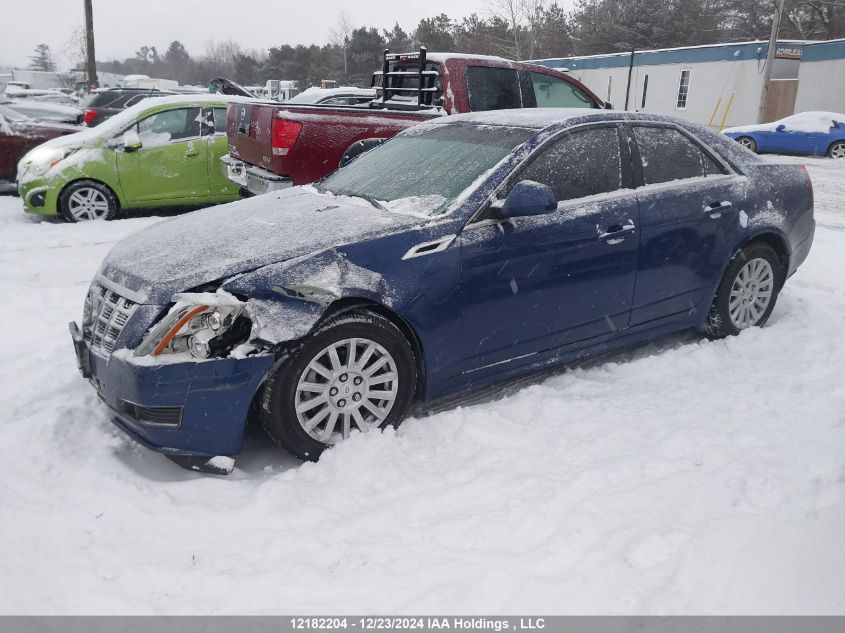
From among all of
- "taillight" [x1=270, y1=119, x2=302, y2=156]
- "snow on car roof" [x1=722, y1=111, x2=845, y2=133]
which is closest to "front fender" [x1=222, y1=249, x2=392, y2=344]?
"taillight" [x1=270, y1=119, x2=302, y2=156]

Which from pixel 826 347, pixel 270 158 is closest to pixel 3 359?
pixel 270 158

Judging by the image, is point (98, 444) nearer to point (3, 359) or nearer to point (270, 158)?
point (3, 359)

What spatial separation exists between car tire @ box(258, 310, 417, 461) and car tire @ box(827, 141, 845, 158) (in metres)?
19.1

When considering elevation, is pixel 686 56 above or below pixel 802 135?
above

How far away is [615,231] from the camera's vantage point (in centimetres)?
402

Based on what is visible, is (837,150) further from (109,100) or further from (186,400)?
(186,400)

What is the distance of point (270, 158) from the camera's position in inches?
263

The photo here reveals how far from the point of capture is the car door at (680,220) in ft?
13.8

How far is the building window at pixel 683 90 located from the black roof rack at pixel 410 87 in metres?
25.6

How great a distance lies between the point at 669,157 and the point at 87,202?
713 centimetres

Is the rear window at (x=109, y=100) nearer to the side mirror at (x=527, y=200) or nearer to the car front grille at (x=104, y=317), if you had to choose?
the car front grille at (x=104, y=317)

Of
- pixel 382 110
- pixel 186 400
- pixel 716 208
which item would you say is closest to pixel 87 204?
pixel 382 110

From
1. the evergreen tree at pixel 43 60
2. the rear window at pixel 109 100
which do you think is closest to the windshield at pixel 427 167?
the rear window at pixel 109 100
